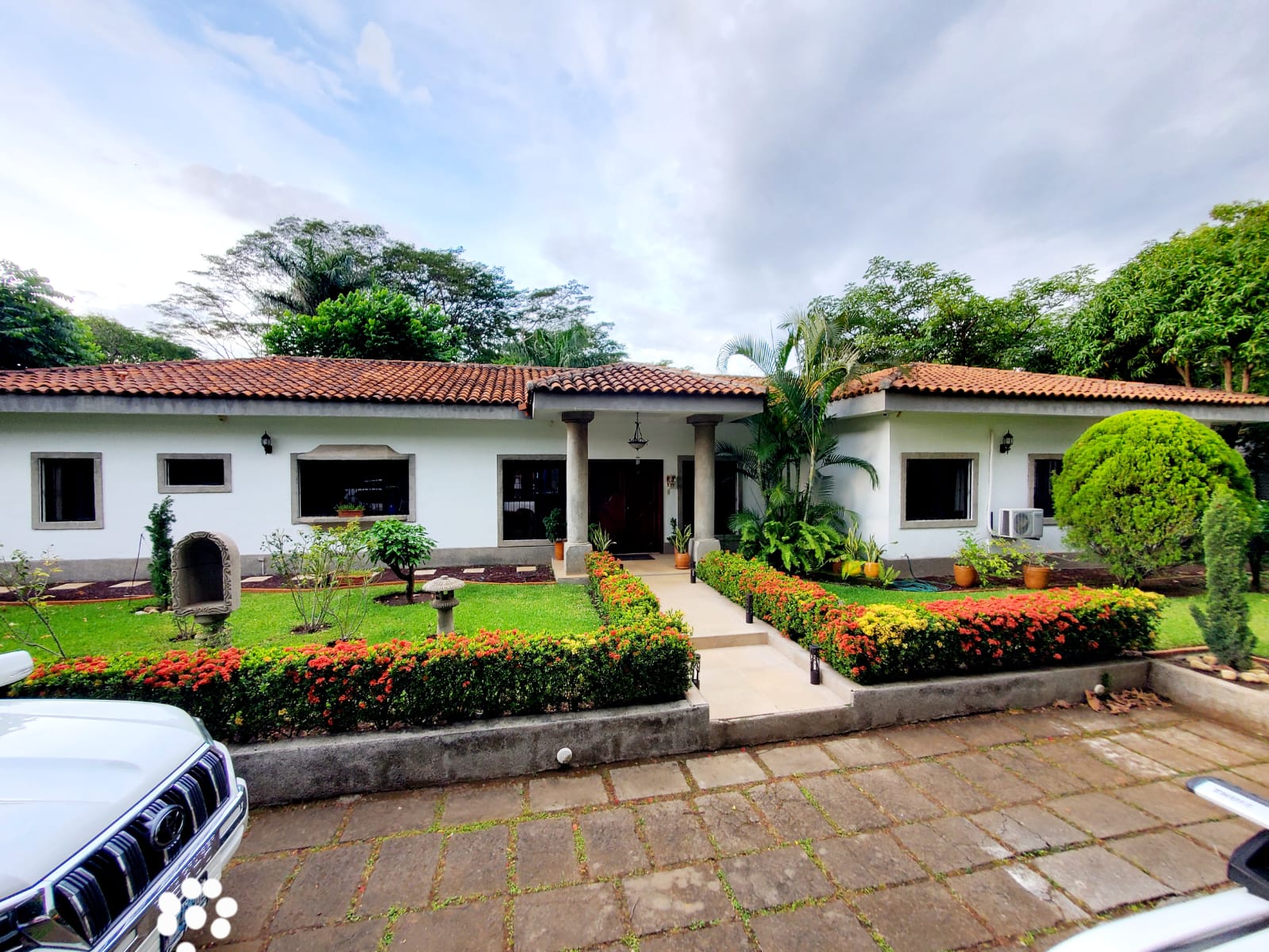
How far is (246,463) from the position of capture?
9641mm

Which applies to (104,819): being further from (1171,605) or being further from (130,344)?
(130,344)

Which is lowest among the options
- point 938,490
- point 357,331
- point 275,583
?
point 275,583

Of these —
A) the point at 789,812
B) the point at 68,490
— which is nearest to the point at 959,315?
the point at 789,812

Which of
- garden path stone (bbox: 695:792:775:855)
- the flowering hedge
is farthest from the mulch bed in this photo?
the flowering hedge

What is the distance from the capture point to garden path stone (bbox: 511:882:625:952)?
2.34 meters

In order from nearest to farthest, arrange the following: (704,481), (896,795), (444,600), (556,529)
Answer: (896,795), (444,600), (704,481), (556,529)

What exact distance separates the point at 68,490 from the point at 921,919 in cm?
1393

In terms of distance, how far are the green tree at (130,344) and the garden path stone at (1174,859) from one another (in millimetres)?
36523

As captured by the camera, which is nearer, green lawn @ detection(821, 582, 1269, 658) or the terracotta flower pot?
green lawn @ detection(821, 582, 1269, 658)

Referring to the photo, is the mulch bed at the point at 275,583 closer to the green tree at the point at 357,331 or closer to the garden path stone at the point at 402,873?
the garden path stone at the point at 402,873

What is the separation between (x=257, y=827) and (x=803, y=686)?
4409 mm

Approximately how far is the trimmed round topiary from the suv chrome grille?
35.9 ft

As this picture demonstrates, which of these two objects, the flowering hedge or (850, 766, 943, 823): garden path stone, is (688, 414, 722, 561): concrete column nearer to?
the flowering hedge

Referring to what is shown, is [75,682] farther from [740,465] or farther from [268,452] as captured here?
[740,465]
